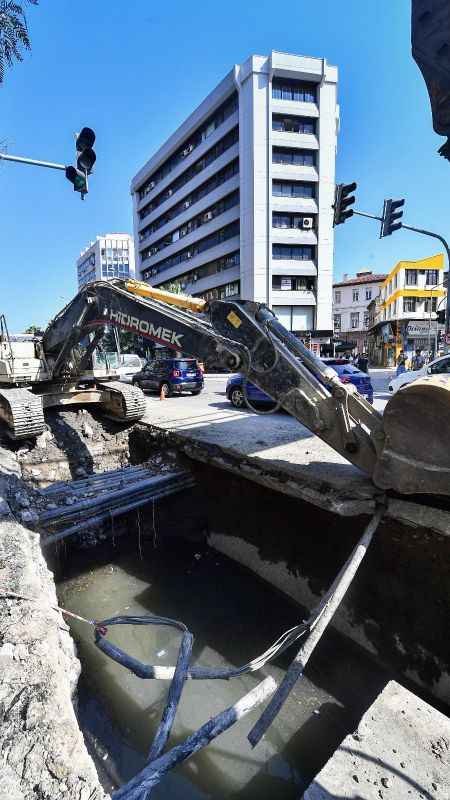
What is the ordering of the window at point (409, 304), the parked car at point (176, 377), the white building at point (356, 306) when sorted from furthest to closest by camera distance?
the white building at point (356, 306) < the window at point (409, 304) < the parked car at point (176, 377)

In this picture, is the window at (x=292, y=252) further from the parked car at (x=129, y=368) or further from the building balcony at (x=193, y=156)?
the parked car at (x=129, y=368)

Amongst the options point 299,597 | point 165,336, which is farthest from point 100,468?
point 299,597

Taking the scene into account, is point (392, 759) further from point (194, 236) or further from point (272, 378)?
point (194, 236)

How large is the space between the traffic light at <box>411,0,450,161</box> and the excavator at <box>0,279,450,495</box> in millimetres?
2201

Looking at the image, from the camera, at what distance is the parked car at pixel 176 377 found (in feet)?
50.0

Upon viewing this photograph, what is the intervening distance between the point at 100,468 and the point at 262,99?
3335 cm

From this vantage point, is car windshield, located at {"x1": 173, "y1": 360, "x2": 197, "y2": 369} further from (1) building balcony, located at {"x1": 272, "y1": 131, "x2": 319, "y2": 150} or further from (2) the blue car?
(1) building balcony, located at {"x1": 272, "y1": 131, "x2": 319, "y2": 150}

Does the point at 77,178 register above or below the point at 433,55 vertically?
above

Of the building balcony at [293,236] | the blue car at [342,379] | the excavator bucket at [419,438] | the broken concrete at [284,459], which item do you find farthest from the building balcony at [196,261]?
the excavator bucket at [419,438]

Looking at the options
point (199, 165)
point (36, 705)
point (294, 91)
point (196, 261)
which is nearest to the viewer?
point (36, 705)

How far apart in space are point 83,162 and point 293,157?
30243 mm

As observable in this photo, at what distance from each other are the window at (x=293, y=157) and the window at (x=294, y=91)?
382 centimetres

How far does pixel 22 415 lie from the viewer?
6609mm

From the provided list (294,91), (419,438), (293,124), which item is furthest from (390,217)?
(294,91)
